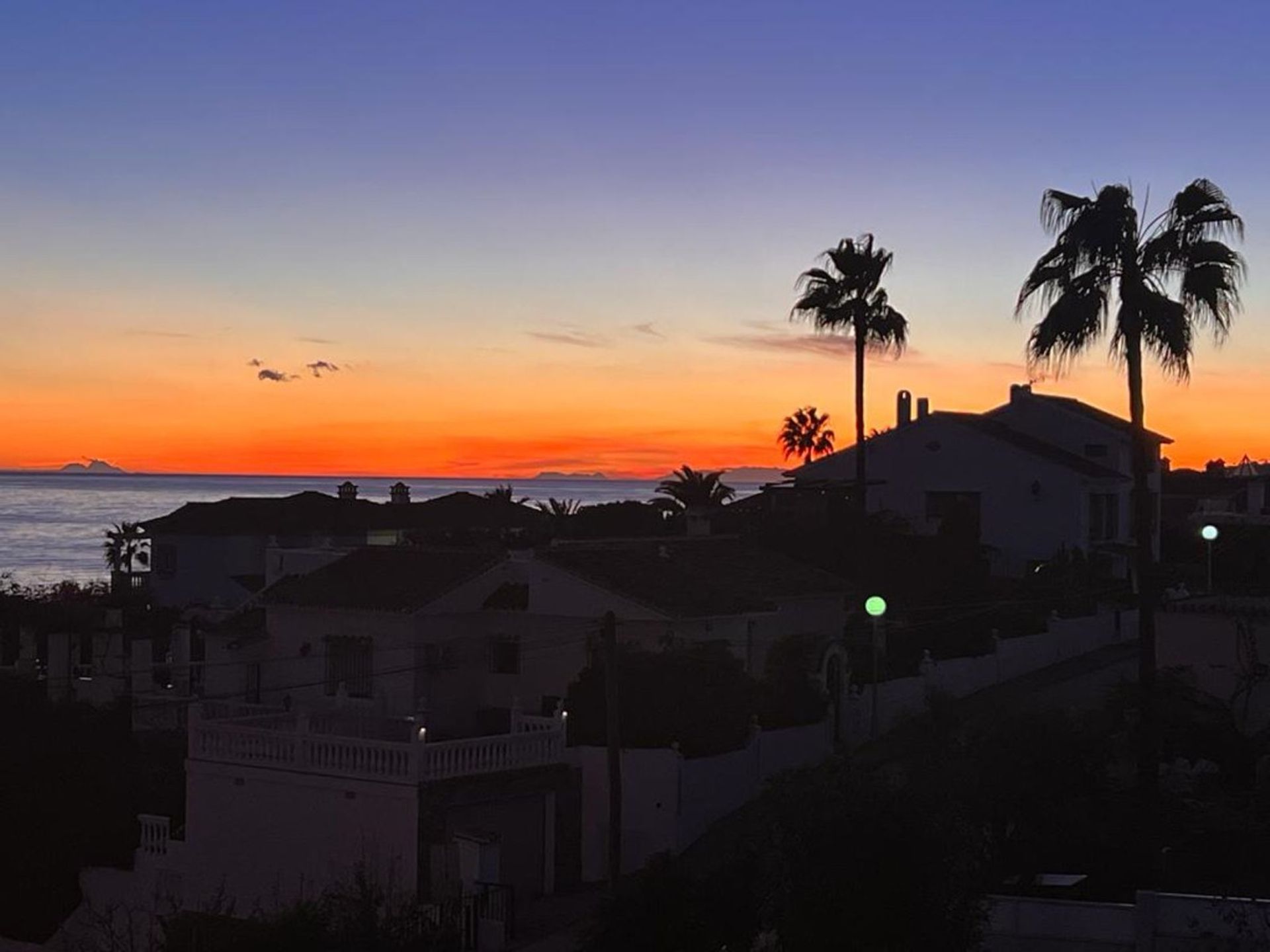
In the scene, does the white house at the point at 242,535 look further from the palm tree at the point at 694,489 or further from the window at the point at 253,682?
the window at the point at 253,682

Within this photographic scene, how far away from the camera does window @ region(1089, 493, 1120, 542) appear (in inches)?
2243

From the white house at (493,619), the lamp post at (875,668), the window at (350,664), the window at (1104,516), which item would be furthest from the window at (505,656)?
the window at (1104,516)

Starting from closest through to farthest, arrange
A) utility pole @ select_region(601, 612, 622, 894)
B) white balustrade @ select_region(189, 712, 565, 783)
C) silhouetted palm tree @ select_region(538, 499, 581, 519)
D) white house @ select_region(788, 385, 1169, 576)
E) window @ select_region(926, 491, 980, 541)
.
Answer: utility pole @ select_region(601, 612, 622, 894) → white balustrade @ select_region(189, 712, 565, 783) → window @ select_region(926, 491, 980, 541) → white house @ select_region(788, 385, 1169, 576) → silhouetted palm tree @ select_region(538, 499, 581, 519)

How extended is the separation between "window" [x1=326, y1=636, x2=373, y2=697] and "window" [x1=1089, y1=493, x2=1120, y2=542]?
1063 inches

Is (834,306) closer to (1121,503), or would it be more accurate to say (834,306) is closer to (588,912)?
(1121,503)

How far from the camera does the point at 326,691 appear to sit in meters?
40.9

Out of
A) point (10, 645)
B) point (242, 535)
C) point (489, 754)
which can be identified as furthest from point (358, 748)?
point (242, 535)

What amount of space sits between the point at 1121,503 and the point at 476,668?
2805cm

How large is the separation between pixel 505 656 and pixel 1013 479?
22.6 m

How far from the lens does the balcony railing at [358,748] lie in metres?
29.0

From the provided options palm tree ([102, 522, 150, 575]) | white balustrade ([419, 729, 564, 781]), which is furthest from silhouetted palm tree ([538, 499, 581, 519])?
white balustrade ([419, 729, 564, 781])

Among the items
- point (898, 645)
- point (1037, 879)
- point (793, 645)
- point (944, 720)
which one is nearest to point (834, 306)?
point (898, 645)

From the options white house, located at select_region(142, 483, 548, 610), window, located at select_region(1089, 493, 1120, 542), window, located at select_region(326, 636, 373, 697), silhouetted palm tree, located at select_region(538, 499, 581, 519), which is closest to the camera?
window, located at select_region(326, 636, 373, 697)

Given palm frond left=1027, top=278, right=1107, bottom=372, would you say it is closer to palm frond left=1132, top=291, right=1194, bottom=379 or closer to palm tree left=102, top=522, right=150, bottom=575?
palm frond left=1132, top=291, right=1194, bottom=379
